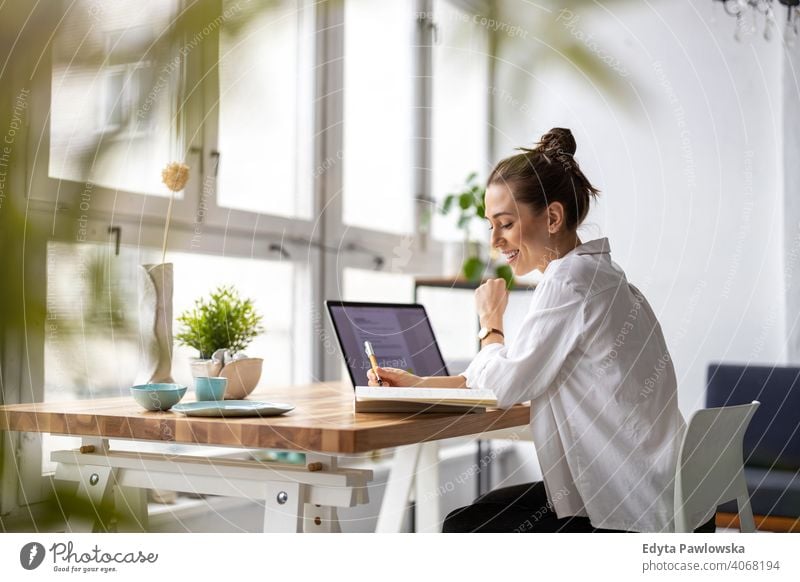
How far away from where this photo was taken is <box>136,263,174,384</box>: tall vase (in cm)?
148

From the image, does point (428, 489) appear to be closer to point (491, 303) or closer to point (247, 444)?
point (491, 303)

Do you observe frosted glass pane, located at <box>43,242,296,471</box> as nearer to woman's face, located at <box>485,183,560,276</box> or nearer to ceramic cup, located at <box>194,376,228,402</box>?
ceramic cup, located at <box>194,376,228,402</box>

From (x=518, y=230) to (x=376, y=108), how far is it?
4.07 feet

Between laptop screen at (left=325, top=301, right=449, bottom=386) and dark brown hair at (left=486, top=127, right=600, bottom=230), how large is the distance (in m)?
0.37

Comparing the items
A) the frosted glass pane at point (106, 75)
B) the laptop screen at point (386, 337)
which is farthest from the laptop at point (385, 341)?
the frosted glass pane at point (106, 75)

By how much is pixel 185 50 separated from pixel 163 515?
0.81 meters

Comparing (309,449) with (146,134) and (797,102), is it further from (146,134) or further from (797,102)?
(797,102)

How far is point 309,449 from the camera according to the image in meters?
1.10

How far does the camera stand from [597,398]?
1337 millimetres

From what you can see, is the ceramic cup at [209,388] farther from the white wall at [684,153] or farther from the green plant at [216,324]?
the white wall at [684,153]

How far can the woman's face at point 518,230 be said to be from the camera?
56.3 inches

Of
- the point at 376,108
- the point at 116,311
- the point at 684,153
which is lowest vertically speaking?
the point at 116,311
